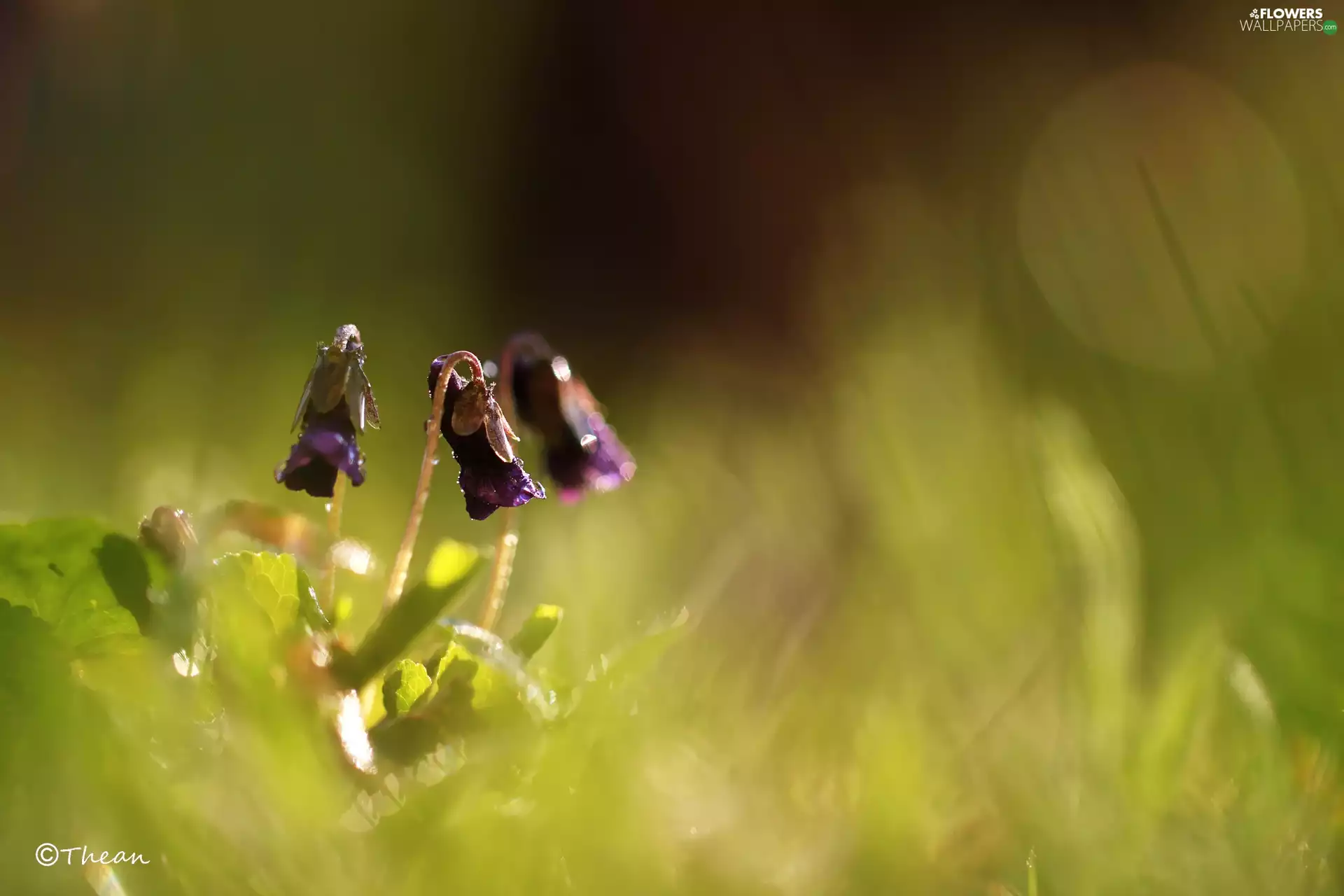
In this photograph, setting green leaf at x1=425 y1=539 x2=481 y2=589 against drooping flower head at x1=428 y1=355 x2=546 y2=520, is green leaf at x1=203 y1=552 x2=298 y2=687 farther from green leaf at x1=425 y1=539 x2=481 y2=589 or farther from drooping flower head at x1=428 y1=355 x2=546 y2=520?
drooping flower head at x1=428 y1=355 x2=546 y2=520

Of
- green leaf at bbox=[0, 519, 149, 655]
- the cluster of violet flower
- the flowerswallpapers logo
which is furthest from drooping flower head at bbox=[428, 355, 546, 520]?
the flowerswallpapers logo

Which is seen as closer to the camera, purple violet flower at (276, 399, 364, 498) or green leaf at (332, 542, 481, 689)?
green leaf at (332, 542, 481, 689)

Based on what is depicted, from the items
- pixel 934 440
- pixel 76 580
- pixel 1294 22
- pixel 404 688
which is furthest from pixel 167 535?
pixel 1294 22

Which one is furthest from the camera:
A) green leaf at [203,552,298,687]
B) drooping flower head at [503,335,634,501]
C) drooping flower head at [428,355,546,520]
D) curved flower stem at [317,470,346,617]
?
drooping flower head at [503,335,634,501]

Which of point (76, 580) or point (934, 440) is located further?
point (934, 440)

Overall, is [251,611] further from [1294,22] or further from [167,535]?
[1294,22]

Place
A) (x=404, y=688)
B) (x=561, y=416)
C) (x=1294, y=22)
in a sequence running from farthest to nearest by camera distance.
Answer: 1. (x=1294, y=22)
2. (x=561, y=416)
3. (x=404, y=688)
